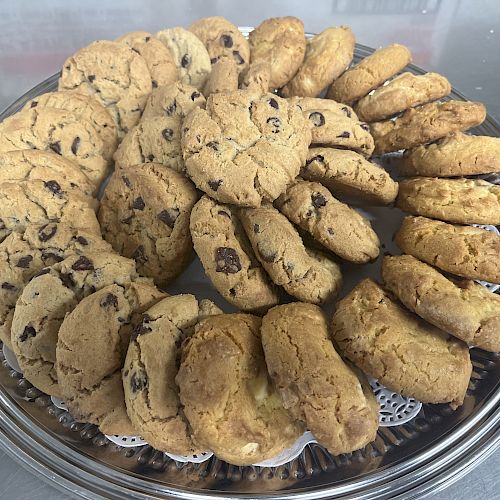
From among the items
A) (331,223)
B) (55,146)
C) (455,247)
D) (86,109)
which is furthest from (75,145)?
(455,247)

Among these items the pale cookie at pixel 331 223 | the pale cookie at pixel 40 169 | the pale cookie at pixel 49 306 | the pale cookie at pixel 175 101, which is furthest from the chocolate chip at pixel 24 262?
the pale cookie at pixel 331 223


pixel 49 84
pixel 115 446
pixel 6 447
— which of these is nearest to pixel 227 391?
pixel 115 446

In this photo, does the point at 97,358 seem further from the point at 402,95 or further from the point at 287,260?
the point at 402,95

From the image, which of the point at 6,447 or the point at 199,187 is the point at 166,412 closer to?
the point at 6,447

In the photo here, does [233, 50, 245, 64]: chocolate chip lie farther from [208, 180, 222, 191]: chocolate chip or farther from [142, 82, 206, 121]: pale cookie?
[208, 180, 222, 191]: chocolate chip

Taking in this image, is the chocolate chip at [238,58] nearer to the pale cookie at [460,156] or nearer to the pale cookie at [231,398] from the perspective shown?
the pale cookie at [460,156]
